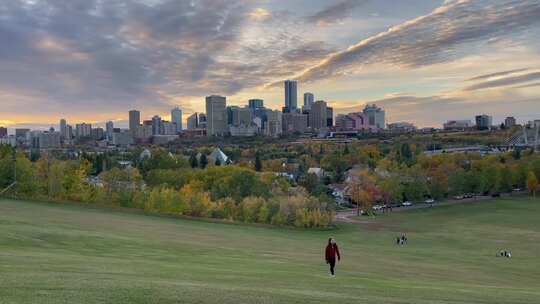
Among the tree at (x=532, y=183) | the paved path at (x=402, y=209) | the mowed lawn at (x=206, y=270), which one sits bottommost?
the paved path at (x=402, y=209)

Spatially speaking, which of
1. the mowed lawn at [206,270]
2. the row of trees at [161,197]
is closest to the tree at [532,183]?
the row of trees at [161,197]

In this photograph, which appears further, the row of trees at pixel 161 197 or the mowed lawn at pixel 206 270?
the row of trees at pixel 161 197

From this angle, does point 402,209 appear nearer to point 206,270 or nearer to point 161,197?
point 161,197

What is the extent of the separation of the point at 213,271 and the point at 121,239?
11.4 metres

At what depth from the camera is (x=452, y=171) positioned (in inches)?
4397

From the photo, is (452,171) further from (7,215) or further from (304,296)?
(304,296)

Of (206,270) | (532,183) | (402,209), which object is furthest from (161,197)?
(532,183)

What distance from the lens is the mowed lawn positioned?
13.1 metres

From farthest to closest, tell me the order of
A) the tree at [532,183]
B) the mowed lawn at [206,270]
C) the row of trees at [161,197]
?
the tree at [532,183] → the row of trees at [161,197] → the mowed lawn at [206,270]

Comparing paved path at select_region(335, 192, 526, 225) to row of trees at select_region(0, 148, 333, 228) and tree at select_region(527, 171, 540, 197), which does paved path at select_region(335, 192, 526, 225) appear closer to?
tree at select_region(527, 171, 540, 197)

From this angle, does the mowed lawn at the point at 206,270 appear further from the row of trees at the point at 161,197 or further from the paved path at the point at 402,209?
the paved path at the point at 402,209

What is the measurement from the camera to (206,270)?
19219mm

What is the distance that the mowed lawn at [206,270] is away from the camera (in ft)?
43.1

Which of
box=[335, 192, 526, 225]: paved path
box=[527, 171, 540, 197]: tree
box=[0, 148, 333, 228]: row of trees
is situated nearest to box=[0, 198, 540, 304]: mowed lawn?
box=[0, 148, 333, 228]: row of trees
